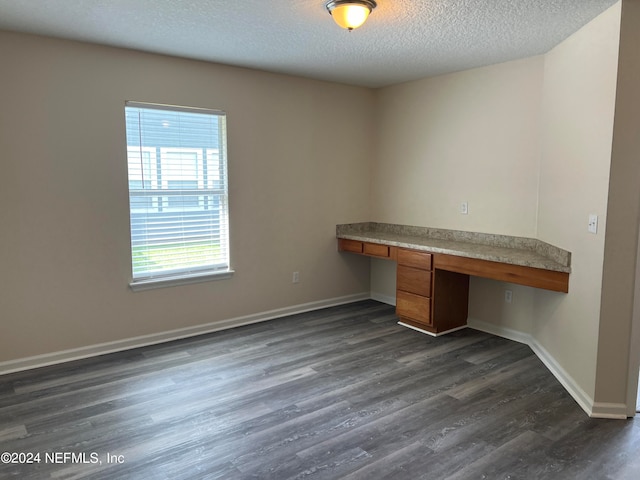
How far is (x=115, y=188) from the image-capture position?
369 cm

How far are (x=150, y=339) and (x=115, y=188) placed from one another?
1.32 meters

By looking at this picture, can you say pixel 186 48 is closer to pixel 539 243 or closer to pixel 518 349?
pixel 539 243

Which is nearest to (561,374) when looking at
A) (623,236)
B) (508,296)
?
(508,296)

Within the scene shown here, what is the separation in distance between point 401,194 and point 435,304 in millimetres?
1417

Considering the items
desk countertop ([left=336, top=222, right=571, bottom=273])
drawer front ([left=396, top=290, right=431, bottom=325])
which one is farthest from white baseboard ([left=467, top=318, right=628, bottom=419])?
desk countertop ([left=336, top=222, right=571, bottom=273])

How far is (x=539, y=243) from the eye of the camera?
12.4 ft

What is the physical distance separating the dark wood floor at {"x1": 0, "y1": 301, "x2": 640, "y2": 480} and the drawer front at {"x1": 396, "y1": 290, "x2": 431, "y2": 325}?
342 mm

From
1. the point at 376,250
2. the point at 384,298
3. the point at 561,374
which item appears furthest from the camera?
the point at 384,298

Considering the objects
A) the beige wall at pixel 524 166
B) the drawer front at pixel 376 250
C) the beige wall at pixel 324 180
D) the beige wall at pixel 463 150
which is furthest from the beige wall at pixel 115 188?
the beige wall at pixel 524 166

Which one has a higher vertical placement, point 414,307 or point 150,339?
point 414,307

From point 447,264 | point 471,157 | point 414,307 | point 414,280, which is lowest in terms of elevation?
point 414,307

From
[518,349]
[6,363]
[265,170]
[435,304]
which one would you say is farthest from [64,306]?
[518,349]

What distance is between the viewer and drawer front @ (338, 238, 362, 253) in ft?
16.3

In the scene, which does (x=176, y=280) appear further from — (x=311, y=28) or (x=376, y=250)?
(x=311, y=28)
